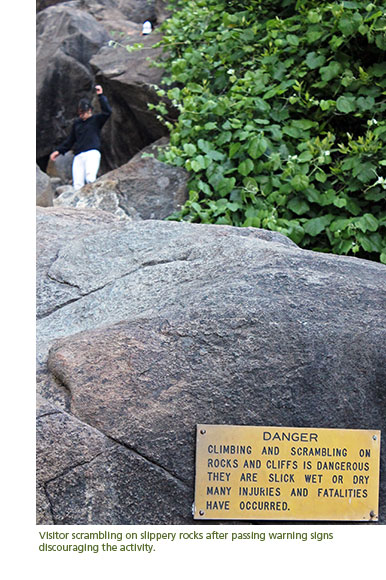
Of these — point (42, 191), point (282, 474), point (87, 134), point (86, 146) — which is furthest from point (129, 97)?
point (282, 474)

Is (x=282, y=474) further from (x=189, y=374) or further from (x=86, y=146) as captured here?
(x=86, y=146)

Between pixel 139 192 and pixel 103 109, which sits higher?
pixel 103 109

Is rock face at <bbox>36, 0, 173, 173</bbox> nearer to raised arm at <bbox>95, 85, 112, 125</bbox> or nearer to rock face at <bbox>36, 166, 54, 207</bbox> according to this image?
raised arm at <bbox>95, 85, 112, 125</bbox>

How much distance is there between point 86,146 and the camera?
6672 millimetres

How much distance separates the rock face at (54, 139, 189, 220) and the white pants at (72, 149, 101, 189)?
1.27m

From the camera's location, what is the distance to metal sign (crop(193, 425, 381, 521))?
6.71ft

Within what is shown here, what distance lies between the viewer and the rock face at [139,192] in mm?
5043

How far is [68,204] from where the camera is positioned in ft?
17.4

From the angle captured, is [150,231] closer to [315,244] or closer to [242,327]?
[242,327]

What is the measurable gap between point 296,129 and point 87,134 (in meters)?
2.81

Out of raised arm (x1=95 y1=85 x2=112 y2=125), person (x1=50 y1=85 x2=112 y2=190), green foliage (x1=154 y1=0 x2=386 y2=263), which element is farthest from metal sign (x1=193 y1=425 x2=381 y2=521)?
raised arm (x1=95 y1=85 x2=112 y2=125)

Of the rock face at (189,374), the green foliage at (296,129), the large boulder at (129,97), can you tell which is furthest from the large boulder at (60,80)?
the rock face at (189,374)

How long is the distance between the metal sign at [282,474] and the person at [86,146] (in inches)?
191
